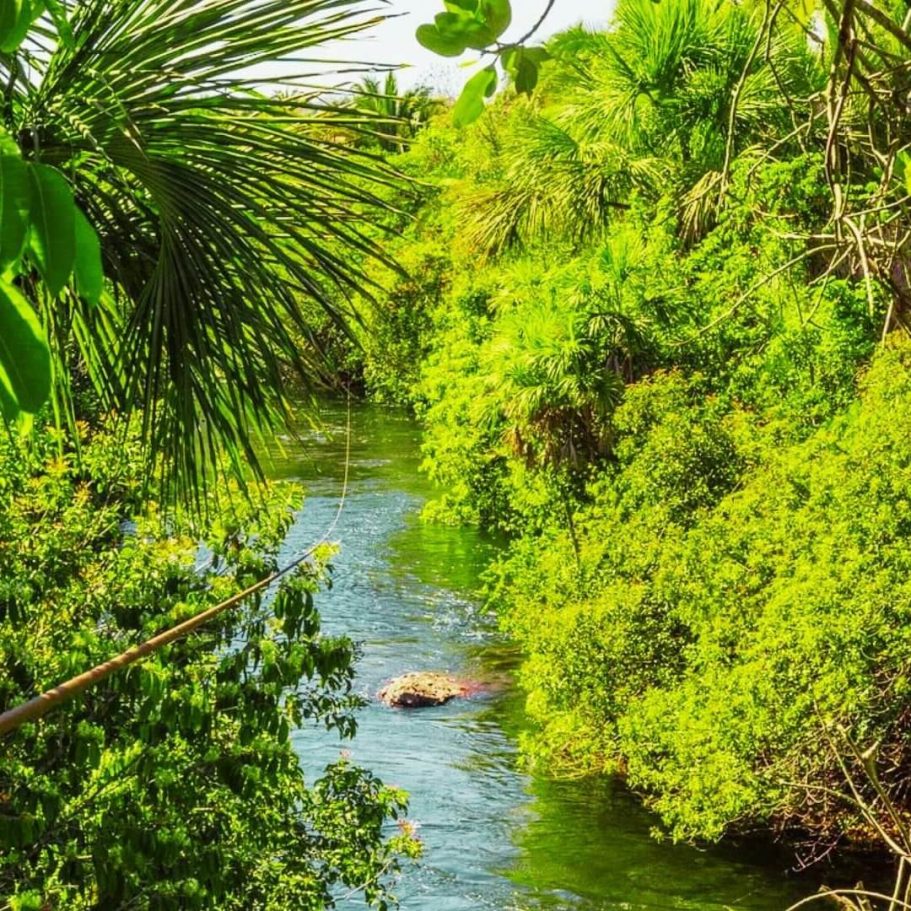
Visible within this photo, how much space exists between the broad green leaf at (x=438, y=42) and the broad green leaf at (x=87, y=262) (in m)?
0.45

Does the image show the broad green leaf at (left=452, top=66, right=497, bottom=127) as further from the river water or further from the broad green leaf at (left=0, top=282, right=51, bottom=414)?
the river water

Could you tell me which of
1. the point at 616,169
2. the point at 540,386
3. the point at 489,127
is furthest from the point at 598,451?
the point at 489,127

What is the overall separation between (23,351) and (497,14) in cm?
64

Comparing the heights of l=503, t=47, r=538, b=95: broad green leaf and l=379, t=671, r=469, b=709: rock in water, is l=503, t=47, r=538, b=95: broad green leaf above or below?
above

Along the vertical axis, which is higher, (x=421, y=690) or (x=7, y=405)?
(x=7, y=405)

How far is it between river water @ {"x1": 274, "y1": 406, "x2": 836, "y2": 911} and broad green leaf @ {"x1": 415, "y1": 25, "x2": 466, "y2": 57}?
22.5 ft

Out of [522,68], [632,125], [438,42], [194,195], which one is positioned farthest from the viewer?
[632,125]

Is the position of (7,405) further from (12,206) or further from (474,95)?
(474,95)

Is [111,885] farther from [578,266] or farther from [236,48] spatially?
[578,266]

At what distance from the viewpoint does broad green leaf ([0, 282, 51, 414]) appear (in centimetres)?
100

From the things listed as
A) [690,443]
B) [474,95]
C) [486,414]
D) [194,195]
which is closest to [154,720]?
[194,195]

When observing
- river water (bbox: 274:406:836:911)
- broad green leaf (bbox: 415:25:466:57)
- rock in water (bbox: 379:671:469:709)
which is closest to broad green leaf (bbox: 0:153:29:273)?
broad green leaf (bbox: 415:25:466:57)

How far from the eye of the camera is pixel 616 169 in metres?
17.3

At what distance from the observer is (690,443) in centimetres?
1362
